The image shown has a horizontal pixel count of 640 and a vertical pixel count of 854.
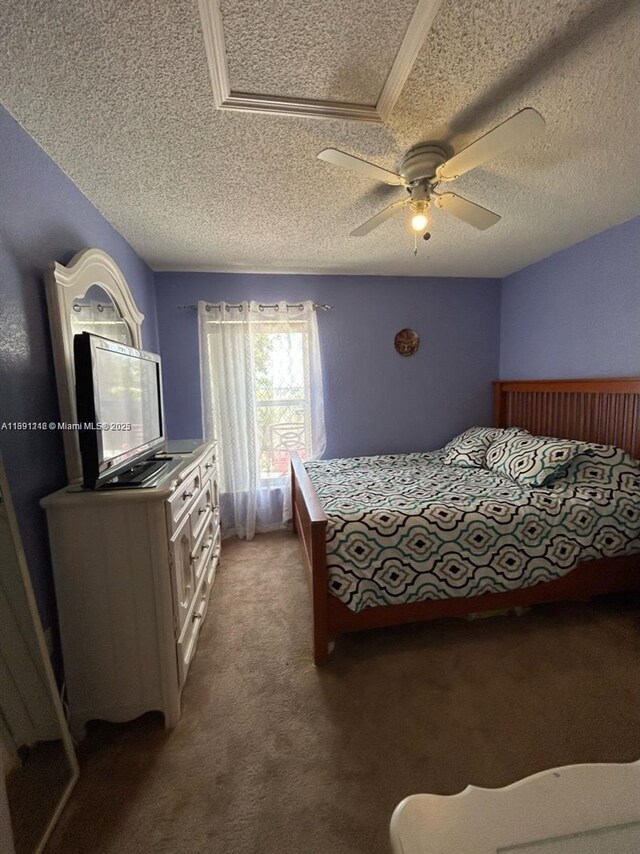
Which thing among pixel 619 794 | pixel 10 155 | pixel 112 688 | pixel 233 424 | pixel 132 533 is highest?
pixel 10 155

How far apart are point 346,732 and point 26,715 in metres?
1.11

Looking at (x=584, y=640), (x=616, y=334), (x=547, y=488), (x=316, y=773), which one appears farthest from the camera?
(x=616, y=334)

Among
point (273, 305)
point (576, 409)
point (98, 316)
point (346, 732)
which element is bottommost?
point (346, 732)

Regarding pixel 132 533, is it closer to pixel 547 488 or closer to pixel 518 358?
pixel 547 488

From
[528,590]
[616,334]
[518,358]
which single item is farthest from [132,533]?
[518,358]

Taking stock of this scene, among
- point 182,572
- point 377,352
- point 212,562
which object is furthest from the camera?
point 377,352

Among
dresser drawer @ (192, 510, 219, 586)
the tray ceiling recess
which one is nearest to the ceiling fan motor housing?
the tray ceiling recess

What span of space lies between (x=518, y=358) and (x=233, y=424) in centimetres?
276

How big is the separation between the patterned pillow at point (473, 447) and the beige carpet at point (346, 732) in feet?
3.90

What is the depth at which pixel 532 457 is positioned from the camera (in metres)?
Result: 2.35

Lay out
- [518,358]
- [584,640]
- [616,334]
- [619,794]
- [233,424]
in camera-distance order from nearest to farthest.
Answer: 1. [619,794]
2. [584,640]
3. [616,334]
4. [233,424]
5. [518,358]

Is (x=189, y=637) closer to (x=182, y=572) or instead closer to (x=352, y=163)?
(x=182, y=572)

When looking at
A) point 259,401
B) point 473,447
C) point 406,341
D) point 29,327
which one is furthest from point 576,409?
point 29,327

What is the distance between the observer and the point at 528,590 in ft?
6.21
